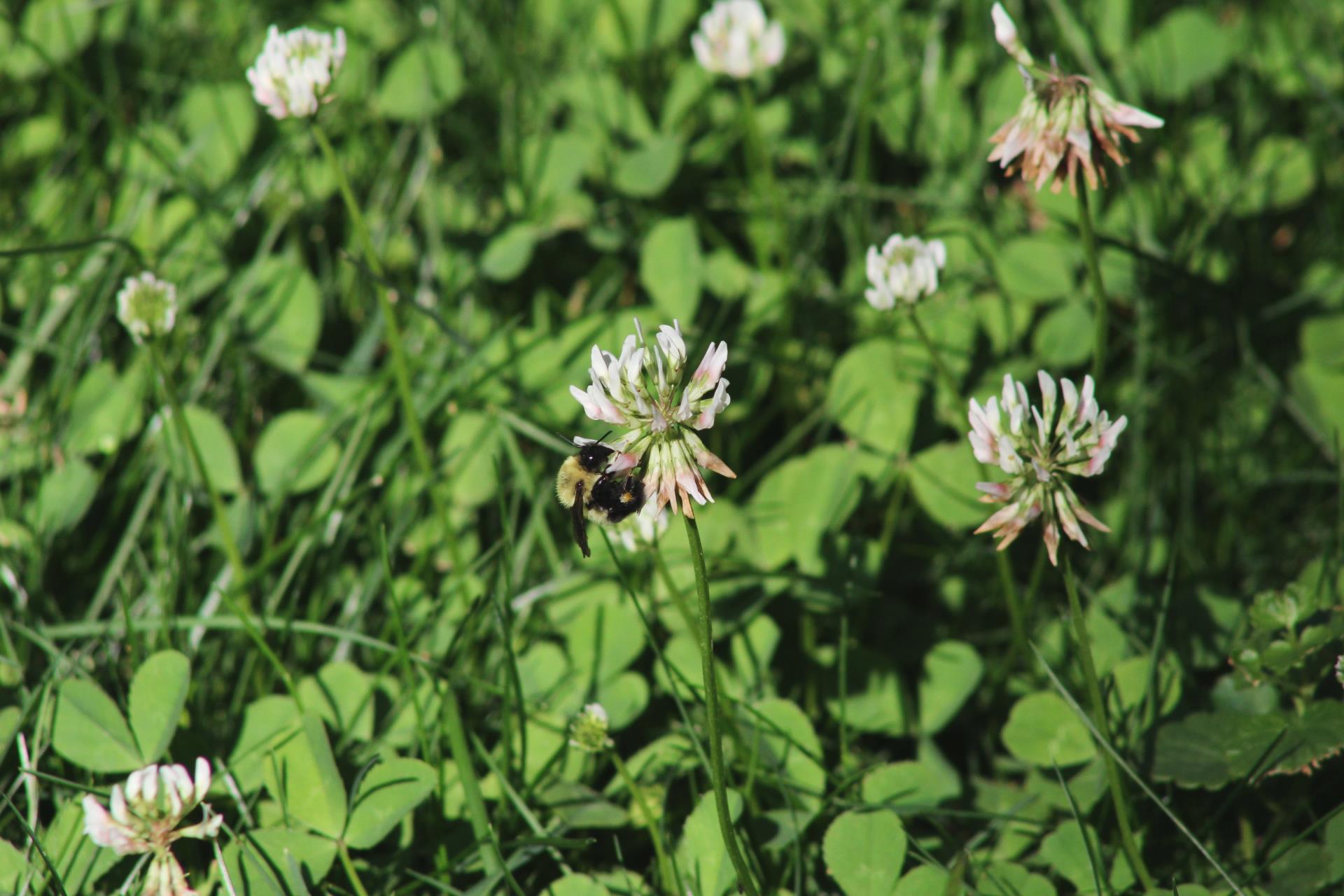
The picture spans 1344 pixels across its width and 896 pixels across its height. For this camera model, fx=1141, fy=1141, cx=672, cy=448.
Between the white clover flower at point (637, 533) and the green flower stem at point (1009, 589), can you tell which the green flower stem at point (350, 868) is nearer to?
the white clover flower at point (637, 533)

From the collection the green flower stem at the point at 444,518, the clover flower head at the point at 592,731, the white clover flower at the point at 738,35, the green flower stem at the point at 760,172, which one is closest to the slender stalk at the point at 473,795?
the green flower stem at the point at 444,518

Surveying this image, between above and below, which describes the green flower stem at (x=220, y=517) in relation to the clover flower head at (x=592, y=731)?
above

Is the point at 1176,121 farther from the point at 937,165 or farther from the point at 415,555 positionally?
the point at 415,555

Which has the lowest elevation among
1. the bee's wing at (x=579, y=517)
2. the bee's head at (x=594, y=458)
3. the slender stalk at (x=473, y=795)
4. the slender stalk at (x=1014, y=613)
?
the slender stalk at (x=473, y=795)

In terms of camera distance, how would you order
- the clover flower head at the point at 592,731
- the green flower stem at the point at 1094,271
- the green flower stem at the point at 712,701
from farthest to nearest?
the clover flower head at the point at 592,731 → the green flower stem at the point at 1094,271 → the green flower stem at the point at 712,701

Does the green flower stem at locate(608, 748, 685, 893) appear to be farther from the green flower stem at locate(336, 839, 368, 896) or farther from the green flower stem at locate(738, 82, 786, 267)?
the green flower stem at locate(738, 82, 786, 267)

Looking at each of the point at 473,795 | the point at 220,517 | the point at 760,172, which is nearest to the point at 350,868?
the point at 473,795

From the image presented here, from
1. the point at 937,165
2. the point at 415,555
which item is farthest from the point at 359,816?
the point at 937,165
